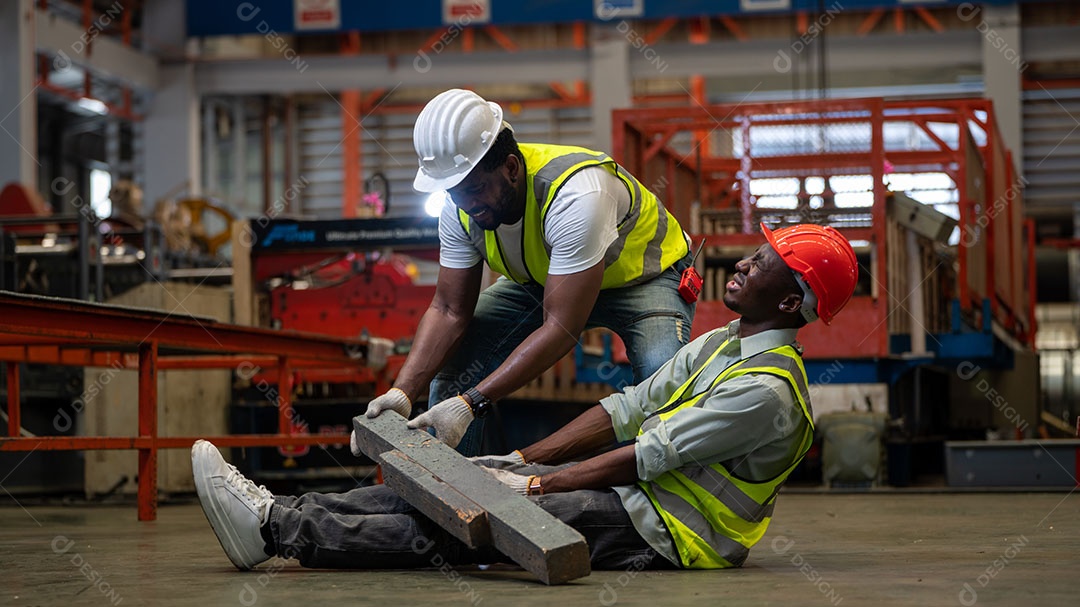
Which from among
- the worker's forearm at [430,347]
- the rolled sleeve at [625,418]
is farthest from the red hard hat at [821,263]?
the worker's forearm at [430,347]

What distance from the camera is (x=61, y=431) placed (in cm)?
948

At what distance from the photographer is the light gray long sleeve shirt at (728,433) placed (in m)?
3.25

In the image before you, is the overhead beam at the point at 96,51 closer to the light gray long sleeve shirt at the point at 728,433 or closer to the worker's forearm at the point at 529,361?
the worker's forearm at the point at 529,361

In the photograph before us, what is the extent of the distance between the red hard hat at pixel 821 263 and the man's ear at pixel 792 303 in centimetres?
5

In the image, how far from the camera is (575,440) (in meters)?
3.59

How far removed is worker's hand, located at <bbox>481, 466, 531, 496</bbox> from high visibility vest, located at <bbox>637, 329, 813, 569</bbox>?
32 cm

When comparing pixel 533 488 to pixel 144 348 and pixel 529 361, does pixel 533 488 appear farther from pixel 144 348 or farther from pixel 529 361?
pixel 144 348

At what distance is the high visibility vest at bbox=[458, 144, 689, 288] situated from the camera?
3.96 m

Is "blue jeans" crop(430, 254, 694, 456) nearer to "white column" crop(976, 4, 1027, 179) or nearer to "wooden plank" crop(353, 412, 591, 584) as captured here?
"wooden plank" crop(353, 412, 591, 584)

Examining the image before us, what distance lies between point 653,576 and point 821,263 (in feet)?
3.16

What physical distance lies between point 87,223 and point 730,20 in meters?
12.9

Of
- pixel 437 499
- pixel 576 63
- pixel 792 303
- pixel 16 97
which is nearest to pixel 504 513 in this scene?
pixel 437 499

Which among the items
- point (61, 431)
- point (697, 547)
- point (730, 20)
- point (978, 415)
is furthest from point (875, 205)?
point (730, 20)

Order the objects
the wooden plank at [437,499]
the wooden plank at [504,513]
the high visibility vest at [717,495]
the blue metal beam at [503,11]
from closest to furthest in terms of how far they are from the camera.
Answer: the wooden plank at [504,513] < the wooden plank at [437,499] < the high visibility vest at [717,495] < the blue metal beam at [503,11]
